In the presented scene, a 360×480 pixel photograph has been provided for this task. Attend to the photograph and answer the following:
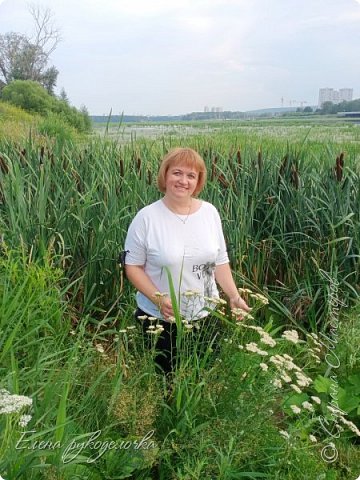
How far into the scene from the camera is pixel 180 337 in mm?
1897

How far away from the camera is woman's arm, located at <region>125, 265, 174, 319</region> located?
2066mm

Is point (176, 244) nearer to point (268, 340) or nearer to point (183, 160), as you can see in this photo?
point (183, 160)

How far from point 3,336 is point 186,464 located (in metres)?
0.85

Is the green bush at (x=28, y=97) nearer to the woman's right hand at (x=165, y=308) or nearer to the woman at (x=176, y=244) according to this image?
the woman at (x=176, y=244)

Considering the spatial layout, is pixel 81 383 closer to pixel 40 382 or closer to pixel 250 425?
pixel 40 382

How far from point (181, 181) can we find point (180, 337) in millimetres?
691

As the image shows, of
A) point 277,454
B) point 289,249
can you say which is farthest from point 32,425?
point 289,249

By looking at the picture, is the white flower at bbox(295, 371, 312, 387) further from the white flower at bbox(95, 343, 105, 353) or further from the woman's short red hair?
the woman's short red hair

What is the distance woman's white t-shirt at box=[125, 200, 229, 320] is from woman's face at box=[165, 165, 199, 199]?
0.30 ft

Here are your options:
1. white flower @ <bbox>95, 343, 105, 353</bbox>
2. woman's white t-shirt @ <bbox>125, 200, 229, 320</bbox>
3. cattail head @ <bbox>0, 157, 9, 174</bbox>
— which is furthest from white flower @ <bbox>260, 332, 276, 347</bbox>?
cattail head @ <bbox>0, 157, 9, 174</bbox>

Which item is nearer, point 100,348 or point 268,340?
point 268,340

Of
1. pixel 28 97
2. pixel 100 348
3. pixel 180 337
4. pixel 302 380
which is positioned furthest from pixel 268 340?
pixel 28 97

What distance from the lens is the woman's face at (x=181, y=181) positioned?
220cm

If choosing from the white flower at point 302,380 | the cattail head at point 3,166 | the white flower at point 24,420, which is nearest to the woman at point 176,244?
the white flower at point 302,380
